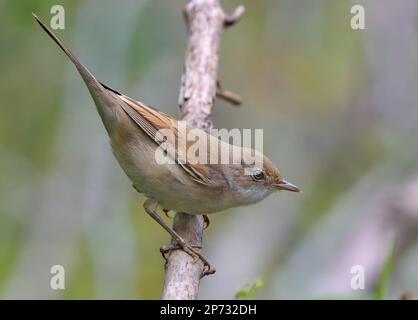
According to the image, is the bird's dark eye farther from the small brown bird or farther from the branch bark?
the branch bark

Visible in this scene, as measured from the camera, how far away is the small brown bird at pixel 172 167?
490 centimetres

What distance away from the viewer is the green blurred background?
6.82m

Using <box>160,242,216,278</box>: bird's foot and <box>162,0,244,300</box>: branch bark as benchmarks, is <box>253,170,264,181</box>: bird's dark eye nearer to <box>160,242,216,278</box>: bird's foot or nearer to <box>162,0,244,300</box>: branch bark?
<box>162,0,244,300</box>: branch bark

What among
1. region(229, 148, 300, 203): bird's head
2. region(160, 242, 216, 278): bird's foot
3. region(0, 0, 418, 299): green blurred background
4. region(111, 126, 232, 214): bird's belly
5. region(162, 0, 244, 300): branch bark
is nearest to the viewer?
region(162, 0, 244, 300): branch bark

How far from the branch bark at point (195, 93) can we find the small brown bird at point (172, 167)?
0.23m

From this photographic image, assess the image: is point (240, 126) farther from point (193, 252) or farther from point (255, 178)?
point (193, 252)

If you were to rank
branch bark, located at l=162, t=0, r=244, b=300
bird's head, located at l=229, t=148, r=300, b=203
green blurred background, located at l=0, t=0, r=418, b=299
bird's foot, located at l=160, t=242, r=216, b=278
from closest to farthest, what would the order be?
branch bark, located at l=162, t=0, r=244, b=300
bird's foot, located at l=160, t=242, r=216, b=278
bird's head, located at l=229, t=148, r=300, b=203
green blurred background, located at l=0, t=0, r=418, b=299

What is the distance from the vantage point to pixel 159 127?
16.6ft

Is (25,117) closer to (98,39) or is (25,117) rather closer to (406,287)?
(98,39)

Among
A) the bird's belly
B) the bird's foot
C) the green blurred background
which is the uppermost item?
the green blurred background

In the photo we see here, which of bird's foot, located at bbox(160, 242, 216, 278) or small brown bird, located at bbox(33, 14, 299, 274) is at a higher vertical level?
small brown bird, located at bbox(33, 14, 299, 274)

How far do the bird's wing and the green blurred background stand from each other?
69.8 inches

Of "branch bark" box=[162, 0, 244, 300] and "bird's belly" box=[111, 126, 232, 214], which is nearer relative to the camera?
"branch bark" box=[162, 0, 244, 300]

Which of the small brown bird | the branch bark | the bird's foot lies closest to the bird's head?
the small brown bird
